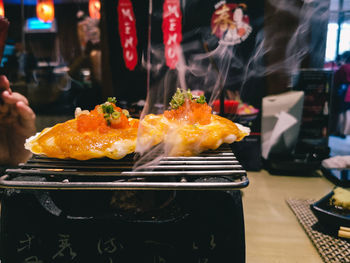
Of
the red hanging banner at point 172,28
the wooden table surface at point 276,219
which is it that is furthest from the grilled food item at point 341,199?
the red hanging banner at point 172,28

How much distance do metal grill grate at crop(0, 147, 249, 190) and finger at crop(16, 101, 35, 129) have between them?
1529 millimetres

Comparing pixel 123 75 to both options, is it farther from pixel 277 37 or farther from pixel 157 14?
pixel 277 37

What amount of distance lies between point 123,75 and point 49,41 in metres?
7.09

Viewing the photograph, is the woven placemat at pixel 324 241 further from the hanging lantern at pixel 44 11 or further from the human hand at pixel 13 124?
the hanging lantern at pixel 44 11

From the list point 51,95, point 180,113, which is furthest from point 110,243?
point 51,95

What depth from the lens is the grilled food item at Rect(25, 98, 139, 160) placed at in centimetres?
169

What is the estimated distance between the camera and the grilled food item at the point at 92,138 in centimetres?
169

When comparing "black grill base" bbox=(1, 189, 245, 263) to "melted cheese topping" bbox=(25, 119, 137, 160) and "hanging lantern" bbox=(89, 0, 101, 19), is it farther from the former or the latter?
"hanging lantern" bbox=(89, 0, 101, 19)

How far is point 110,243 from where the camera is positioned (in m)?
1.56

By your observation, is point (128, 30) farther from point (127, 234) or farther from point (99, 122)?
point (127, 234)

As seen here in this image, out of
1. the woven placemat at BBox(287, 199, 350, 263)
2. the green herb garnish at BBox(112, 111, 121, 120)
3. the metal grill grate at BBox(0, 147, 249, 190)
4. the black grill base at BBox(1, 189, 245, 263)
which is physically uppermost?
the green herb garnish at BBox(112, 111, 121, 120)

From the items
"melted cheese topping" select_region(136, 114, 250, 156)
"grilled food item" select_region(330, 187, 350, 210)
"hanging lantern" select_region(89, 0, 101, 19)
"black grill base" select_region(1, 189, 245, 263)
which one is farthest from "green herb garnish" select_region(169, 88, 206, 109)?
"hanging lantern" select_region(89, 0, 101, 19)

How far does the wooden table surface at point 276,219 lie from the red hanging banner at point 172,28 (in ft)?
8.70

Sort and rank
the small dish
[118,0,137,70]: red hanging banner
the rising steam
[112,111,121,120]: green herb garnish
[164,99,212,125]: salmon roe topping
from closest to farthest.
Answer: [112,111,121,120]: green herb garnish → [164,99,212,125]: salmon roe topping → the small dish → the rising steam → [118,0,137,70]: red hanging banner
